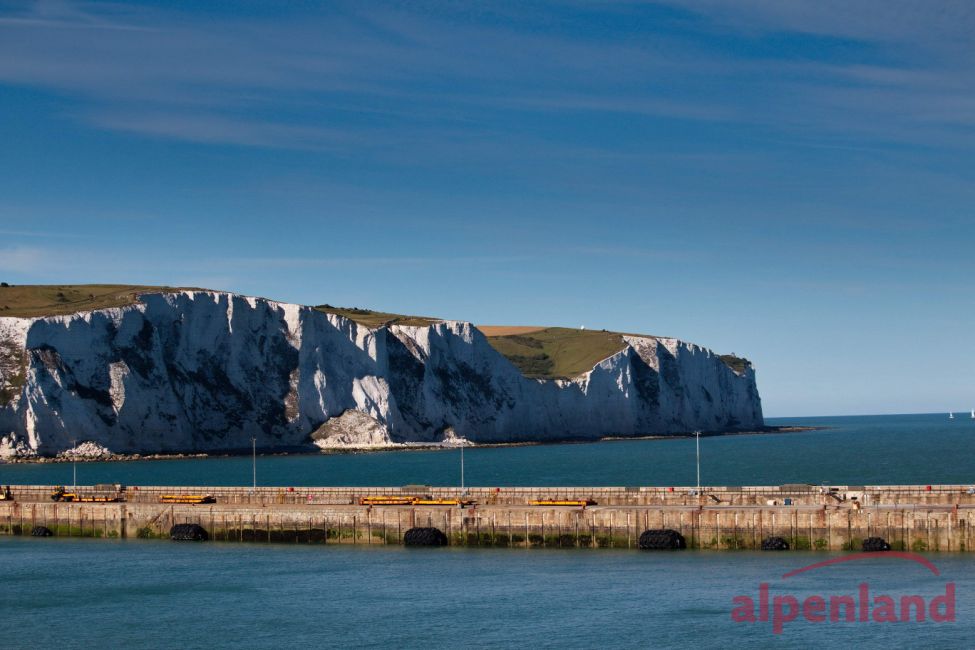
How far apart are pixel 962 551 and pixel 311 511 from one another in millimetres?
29760

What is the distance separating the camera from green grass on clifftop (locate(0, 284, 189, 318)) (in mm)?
142125

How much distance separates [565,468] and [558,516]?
61.0 meters

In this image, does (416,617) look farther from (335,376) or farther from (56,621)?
(335,376)

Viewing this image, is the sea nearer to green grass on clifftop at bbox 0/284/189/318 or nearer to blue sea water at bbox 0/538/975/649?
blue sea water at bbox 0/538/975/649

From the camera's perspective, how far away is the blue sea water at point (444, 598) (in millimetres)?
39625

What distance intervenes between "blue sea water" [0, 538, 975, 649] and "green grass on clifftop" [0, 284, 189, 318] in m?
86.9

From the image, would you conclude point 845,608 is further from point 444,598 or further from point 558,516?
point 558,516

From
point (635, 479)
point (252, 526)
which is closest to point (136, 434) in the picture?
point (635, 479)

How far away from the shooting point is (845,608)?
138ft

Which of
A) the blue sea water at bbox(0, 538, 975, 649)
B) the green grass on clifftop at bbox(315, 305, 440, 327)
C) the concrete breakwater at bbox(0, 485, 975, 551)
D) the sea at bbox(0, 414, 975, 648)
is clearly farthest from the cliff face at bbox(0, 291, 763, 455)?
the blue sea water at bbox(0, 538, 975, 649)

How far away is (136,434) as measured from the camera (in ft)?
458

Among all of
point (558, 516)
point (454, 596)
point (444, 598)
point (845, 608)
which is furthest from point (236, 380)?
point (845, 608)

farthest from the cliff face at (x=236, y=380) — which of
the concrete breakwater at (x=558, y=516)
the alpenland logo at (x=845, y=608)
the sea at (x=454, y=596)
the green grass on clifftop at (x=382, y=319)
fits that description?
the alpenland logo at (x=845, y=608)

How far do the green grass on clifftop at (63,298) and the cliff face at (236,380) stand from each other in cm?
397
